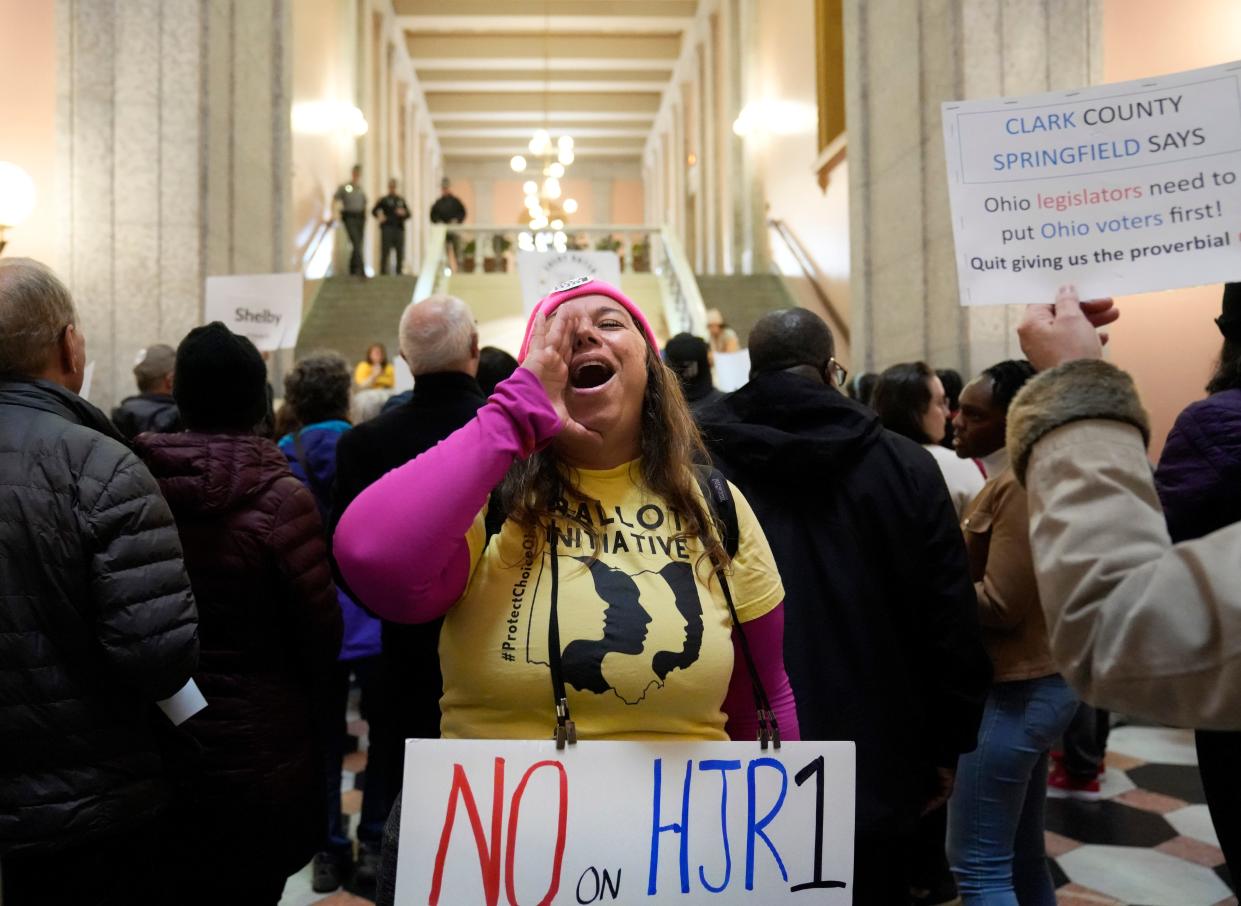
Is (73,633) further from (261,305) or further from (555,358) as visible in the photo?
(261,305)

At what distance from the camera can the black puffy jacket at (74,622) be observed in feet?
6.05

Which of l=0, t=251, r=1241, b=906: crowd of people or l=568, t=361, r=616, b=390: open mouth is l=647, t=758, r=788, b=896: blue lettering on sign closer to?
l=0, t=251, r=1241, b=906: crowd of people

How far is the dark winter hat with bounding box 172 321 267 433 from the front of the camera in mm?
2492

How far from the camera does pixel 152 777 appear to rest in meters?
2.00

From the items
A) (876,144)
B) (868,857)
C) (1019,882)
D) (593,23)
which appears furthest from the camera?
(593,23)

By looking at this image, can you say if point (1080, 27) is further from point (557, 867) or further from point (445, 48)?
point (445, 48)

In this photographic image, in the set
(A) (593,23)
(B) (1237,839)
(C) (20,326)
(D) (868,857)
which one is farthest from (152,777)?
(A) (593,23)

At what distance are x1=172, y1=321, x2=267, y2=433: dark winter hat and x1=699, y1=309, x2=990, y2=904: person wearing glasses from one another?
1.18 meters

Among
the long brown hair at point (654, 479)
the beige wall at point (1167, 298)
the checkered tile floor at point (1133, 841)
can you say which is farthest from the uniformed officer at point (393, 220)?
the long brown hair at point (654, 479)

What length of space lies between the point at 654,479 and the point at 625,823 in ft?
1.75

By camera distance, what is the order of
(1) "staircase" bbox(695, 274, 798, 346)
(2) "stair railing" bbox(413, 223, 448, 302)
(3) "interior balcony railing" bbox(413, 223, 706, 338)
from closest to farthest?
(2) "stair railing" bbox(413, 223, 448, 302) < (1) "staircase" bbox(695, 274, 798, 346) < (3) "interior balcony railing" bbox(413, 223, 706, 338)

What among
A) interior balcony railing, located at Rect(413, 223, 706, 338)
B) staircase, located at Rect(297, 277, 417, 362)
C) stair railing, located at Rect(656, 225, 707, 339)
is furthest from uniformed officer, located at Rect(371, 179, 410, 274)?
stair railing, located at Rect(656, 225, 707, 339)

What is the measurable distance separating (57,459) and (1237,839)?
2341 millimetres

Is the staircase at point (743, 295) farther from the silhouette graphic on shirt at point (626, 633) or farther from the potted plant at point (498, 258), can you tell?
the silhouette graphic on shirt at point (626, 633)
